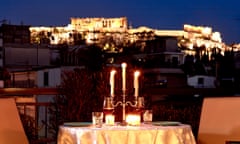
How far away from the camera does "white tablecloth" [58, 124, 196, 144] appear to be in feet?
11.8

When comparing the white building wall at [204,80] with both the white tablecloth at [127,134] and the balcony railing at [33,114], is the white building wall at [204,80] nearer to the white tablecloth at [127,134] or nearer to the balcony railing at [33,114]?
the balcony railing at [33,114]

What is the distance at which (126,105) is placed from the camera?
13.6 feet

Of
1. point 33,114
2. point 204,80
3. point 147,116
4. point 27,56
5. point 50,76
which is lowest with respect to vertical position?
point 33,114

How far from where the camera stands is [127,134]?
3588 mm

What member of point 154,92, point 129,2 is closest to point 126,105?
point 154,92

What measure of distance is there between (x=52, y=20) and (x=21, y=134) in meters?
22.7

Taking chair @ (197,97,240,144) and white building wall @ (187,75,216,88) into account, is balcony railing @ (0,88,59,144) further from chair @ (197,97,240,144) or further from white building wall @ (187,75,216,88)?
white building wall @ (187,75,216,88)

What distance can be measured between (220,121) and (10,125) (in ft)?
5.55

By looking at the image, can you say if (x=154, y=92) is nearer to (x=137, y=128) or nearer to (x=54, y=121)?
(x=54, y=121)

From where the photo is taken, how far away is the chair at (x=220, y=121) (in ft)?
14.7

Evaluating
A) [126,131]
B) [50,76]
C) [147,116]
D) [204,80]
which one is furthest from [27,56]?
[126,131]


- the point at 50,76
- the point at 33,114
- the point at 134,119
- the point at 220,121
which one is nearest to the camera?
the point at 134,119

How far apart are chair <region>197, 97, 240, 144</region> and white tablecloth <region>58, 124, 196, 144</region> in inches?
33.0

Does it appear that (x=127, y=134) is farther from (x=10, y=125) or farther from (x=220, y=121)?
(x=220, y=121)
